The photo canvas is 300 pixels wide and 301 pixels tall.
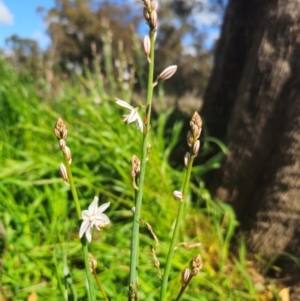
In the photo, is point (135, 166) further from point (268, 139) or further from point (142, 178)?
point (268, 139)

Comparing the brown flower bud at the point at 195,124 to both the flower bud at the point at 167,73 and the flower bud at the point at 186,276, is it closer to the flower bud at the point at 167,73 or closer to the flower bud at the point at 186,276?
the flower bud at the point at 167,73

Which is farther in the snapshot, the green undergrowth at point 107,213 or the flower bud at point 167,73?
the green undergrowth at point 107,213

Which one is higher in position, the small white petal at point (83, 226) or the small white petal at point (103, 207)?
the small white petal at point (103, 207)

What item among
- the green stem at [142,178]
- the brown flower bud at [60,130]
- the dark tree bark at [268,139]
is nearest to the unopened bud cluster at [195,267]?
the green stem at [142,178]

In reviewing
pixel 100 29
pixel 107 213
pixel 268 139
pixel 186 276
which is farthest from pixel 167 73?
pixel 100 29

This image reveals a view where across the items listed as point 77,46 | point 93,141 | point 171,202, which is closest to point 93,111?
point 93,141

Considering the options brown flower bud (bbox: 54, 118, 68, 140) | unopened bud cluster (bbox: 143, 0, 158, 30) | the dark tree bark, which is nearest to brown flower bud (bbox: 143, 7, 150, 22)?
unopened bud cluster (bbox: 143, 0, 158, 30)

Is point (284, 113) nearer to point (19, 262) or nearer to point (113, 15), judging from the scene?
point (19, 262)
